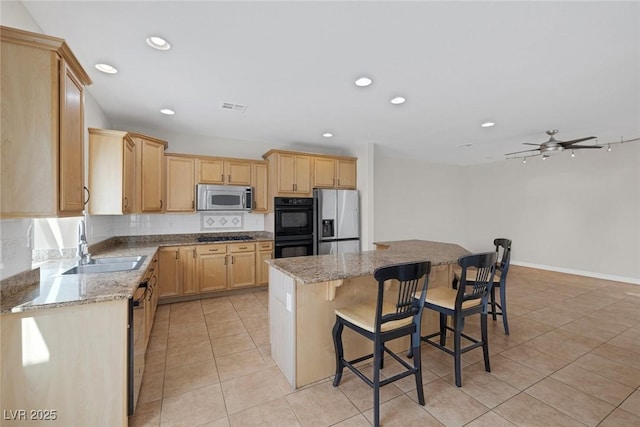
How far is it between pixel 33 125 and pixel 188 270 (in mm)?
2854

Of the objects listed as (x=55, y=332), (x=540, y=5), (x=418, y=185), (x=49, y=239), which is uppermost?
(x=540, y=5)

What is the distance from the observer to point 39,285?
170 cm

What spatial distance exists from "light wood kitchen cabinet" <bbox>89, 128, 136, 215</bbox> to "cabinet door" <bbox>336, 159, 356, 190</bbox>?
3.23 metres

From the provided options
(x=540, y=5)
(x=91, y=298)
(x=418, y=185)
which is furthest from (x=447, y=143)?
(x=91, y=298)

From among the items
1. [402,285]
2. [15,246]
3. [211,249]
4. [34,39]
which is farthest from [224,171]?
[402,285]

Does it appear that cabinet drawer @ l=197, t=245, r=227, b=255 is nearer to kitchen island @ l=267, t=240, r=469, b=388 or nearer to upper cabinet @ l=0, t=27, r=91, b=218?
kitchen island @ l=267, t=240, r=469, b=388

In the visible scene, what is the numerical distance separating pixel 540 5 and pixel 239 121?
331 centimetres

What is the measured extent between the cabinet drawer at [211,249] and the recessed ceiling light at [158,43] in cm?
270

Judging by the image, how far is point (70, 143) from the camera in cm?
162

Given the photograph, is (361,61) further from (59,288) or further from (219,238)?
(219,238)

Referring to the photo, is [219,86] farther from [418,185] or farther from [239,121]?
[418,185]

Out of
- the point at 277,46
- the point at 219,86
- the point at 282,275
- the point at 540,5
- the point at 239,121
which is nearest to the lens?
the point at 540,5

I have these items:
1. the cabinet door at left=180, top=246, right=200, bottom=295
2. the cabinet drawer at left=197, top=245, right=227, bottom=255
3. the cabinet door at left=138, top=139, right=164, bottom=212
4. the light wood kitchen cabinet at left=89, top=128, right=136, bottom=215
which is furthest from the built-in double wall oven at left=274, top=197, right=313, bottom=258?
the light wood kitchen cabinet at left=89, top=128, right=136, bottom=215

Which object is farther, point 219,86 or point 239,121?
point 239,121
